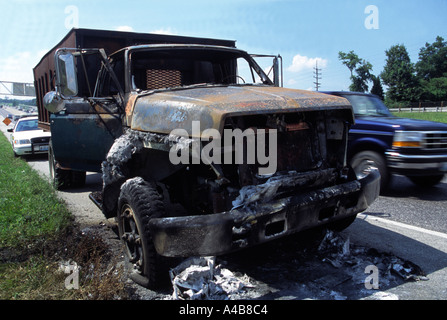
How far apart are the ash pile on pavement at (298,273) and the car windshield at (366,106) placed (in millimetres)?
4076

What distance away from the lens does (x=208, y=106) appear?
294cm

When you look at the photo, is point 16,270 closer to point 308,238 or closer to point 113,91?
point 113,91

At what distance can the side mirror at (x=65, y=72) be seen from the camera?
158 inches

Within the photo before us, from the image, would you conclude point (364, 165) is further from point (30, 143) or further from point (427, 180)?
point (30, 143)

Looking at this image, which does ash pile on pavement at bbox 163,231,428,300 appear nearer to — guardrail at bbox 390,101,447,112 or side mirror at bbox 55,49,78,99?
side mirror at bbox 55,49,78,99

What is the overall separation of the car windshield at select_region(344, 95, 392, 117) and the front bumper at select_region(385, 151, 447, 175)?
1369 millimetres

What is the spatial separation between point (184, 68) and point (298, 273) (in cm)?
272

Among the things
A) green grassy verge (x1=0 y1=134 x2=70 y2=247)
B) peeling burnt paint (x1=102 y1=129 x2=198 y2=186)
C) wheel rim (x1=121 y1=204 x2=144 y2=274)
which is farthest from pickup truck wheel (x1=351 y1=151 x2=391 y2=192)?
green grassy verge (x1=0 y1=134 x2=70 y2=247)

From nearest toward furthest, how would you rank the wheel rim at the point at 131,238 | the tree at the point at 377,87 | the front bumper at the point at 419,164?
the wheel rim at the point at 131,238 < the front bumper at the point at 419,164 < the tree at the point at 377,87

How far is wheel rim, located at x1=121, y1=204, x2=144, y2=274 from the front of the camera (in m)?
3.28

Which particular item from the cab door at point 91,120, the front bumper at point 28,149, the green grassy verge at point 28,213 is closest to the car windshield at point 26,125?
the front bumper at point 28,149

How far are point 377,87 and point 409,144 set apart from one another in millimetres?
69135

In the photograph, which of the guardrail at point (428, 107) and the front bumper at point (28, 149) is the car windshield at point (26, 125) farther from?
the guardrail at point (428, 107)

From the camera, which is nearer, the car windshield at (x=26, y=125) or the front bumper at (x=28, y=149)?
the front bumper at (x=28, y=149)
